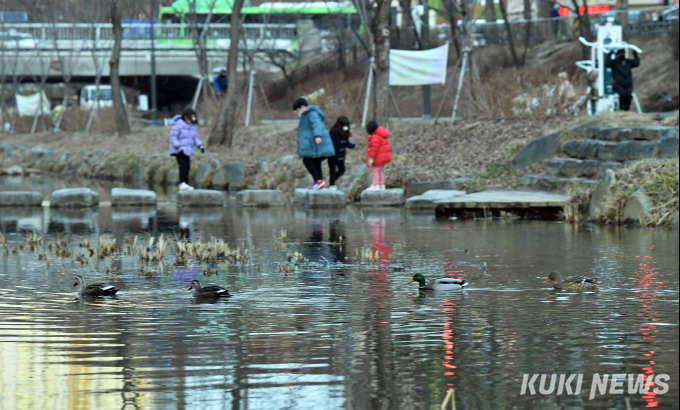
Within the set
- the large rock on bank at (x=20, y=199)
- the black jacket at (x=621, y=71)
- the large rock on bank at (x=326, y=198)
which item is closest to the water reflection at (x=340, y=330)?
the large rock on bank at (x=326, y=198)

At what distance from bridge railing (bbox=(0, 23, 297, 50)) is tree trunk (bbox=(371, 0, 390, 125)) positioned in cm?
2630

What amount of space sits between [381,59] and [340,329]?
18389 mm

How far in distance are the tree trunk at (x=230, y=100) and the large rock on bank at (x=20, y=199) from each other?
8.83m

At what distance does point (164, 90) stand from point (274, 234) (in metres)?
53.0

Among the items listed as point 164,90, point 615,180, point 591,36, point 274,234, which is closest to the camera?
point 274,234

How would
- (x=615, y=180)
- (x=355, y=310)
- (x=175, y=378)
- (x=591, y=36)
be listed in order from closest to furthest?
(x=175, y=378)
(x=355, y=310)
(x=615, y=180)
(x=591, y=36)

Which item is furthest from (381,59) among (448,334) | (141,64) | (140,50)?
(141,64)

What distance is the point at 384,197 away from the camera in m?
20.3

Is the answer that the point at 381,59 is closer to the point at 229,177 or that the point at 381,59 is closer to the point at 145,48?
the point at 229,177

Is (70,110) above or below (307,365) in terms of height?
above

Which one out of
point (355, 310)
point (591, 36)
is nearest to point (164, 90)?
point (591, 36)

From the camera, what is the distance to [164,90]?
218 feet

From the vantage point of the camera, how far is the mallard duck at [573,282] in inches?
370

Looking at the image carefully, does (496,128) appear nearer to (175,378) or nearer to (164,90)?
(175,378)
